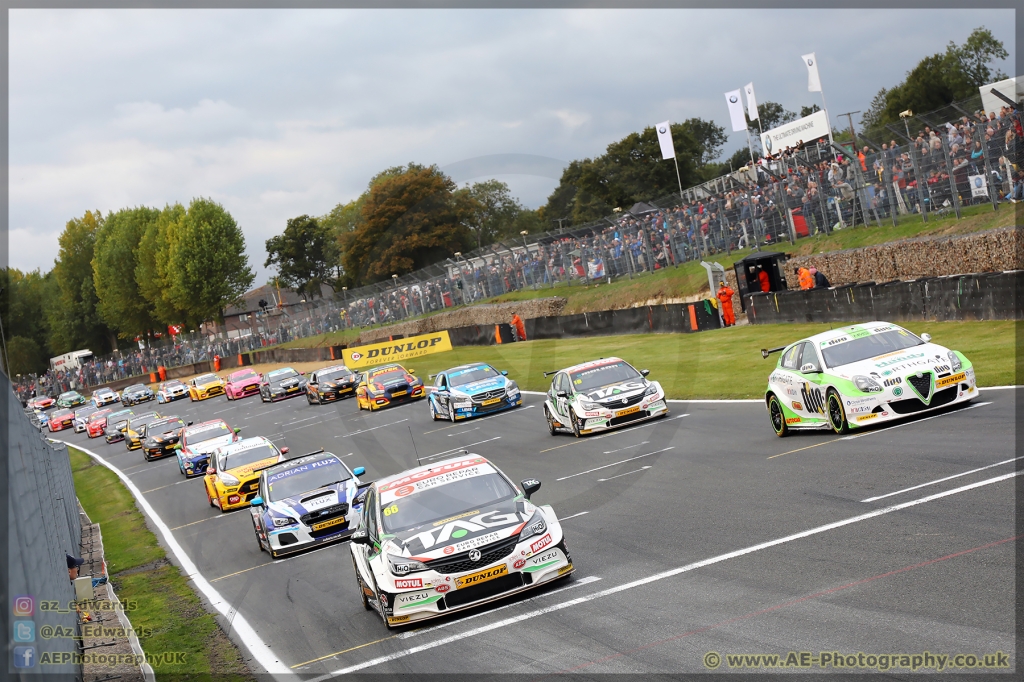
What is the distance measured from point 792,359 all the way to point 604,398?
554cm

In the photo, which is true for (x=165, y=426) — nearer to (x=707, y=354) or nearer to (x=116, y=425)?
(x=116, y=425)

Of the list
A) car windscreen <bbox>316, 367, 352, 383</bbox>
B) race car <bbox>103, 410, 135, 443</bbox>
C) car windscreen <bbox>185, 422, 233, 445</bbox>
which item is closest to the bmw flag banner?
car windscreen <bbox>185, 422, 233, 445</bbox>

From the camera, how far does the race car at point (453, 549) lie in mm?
10164

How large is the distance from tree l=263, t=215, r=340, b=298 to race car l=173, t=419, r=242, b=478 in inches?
4272

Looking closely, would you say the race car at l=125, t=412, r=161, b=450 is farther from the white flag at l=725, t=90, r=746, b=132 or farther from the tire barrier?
the white flag at l=725, t=90, r=746, b=132

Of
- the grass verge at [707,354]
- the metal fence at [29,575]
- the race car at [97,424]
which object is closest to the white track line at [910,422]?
the grass verge at [707,354]

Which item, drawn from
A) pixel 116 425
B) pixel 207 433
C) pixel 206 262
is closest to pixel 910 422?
pixel 207 433

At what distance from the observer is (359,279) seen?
92.0 m

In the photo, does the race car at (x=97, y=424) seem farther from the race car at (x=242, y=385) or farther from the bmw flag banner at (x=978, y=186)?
the bmw flag banner at (x=978, y=186)

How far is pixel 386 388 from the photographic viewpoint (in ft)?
120

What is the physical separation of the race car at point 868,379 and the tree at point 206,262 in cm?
9311

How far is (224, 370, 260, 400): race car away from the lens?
5778cm

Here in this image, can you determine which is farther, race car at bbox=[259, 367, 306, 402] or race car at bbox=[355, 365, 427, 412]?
race car at bbox=[259, 367, 306, 402]

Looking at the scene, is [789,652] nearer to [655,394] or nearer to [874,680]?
[874,680]
